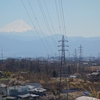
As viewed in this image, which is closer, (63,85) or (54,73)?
(63,85)

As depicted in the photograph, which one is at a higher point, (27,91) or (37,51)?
(37,51)

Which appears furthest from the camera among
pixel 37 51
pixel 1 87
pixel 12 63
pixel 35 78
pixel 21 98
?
pixel 37 51

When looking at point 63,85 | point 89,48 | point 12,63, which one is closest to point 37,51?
point 89,48

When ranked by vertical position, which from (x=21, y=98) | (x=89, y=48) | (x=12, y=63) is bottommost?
(x=21, y=98)

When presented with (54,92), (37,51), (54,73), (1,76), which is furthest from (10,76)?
(37,51)

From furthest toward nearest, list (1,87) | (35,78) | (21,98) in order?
(35,78), (1,87), (21,98)

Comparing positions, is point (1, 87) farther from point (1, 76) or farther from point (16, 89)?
point (1, 76)

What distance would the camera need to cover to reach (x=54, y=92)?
51.6 feet

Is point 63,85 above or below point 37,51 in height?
below

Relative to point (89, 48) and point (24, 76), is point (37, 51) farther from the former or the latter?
point (24, 76)

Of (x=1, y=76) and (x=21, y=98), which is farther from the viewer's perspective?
(x=1, y=76)

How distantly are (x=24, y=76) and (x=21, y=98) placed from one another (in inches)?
373

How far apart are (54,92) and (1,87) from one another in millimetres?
3541

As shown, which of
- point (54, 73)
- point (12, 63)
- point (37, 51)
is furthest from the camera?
point (37, 51)
